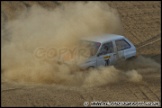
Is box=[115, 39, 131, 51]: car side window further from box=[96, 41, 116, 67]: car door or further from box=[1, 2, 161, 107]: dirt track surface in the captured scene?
box=[1, 2, 161, 107]: dirt track surface

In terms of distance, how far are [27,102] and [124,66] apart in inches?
153

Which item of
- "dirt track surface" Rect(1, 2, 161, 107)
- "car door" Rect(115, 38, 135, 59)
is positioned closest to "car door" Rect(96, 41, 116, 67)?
"car door" Rect(115, 38, 135, 59)

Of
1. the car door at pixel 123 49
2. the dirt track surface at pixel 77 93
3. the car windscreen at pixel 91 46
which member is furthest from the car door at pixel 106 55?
the dirt track surface at pixel 77 93

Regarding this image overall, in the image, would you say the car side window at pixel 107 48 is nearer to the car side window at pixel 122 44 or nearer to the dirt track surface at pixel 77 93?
the car side window at pixel 122 44

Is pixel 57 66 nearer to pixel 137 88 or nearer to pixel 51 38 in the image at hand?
pixel 51 38

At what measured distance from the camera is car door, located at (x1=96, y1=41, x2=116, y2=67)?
1177 cm

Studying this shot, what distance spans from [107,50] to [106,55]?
0.17 metres

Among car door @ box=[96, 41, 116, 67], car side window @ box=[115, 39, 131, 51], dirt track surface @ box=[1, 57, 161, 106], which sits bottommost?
dirt track surface @ box=[1, 57, 161, 106]

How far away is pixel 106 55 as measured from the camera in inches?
470

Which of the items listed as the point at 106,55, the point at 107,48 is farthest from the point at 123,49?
the point at 106,55

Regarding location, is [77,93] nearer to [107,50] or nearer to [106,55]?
[106,55]

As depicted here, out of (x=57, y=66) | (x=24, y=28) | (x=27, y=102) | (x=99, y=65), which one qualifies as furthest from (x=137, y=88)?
(x=24, y=28)

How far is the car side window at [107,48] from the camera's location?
11863 mm

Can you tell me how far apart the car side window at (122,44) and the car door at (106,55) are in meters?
0.30
